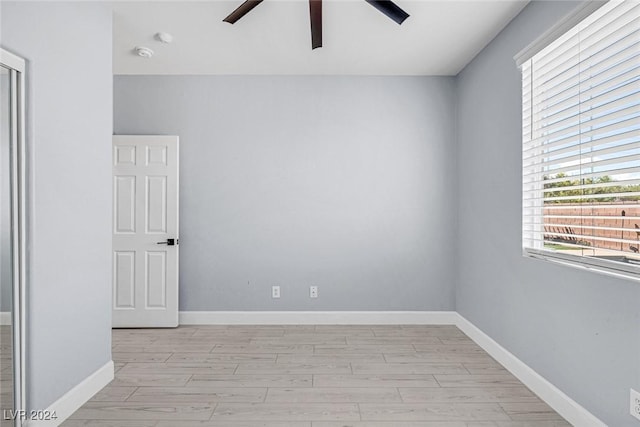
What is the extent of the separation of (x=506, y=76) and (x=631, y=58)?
1.24 m

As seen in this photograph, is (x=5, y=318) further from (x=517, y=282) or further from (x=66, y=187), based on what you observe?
(x=517, y=282)

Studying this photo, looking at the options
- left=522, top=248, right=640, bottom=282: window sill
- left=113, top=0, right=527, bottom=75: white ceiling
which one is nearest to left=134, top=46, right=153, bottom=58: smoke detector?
left=113, top=0, right=527, bottom=75: white ceiling

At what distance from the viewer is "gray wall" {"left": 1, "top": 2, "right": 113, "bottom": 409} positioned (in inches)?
81.4

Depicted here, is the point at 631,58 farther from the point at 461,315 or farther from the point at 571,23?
the point at 461,315

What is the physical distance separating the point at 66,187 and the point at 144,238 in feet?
6.23

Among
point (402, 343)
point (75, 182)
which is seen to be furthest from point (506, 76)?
point (75, 182)

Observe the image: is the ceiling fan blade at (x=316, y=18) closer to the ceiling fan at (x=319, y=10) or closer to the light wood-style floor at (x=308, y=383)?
the ceiling fan at (x=319, y=10)

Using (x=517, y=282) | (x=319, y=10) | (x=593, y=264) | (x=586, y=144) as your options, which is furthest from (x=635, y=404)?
(x=319, y=10)

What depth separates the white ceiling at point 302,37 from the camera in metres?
2.89

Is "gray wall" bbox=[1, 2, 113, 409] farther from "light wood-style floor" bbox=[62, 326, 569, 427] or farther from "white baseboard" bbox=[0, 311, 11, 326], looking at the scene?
"light wood-style floor" bbox=[62, 326, 569, 427]

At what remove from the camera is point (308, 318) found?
4270 millimetres

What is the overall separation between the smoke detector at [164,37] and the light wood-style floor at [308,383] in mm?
2593

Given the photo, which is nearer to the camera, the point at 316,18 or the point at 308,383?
the point at 316,18

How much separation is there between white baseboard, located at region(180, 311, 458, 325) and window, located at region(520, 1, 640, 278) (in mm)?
1753
